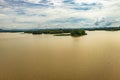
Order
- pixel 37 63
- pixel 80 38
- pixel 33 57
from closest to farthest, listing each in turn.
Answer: pixel 37 63 → pixel 33 57 → pixel 80 38

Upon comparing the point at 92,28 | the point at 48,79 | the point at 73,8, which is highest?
the point at 73,8

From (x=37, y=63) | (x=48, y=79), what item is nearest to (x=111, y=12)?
(x=37, y=63)

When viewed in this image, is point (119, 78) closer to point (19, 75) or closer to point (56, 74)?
point (56, 74)

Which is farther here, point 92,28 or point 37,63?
point 92,28

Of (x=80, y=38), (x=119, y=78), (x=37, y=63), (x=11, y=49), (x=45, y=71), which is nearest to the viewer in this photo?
(x=119, y=78)

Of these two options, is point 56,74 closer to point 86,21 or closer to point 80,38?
point 86,21

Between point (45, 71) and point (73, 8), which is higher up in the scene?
point (73, 8)

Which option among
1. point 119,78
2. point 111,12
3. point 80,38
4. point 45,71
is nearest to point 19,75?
point 45,71
